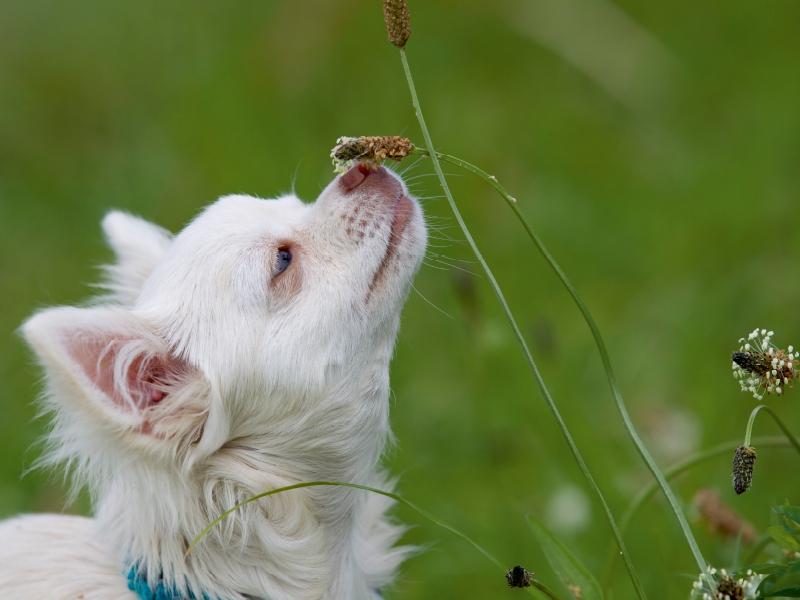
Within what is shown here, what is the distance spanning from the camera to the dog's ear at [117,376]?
1900 mm

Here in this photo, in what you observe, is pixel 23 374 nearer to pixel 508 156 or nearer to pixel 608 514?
pixel 508 156

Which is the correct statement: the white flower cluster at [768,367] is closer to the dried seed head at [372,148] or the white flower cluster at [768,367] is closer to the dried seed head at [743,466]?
the dried seed head at [743,466]

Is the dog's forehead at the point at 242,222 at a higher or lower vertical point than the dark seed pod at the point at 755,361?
higher

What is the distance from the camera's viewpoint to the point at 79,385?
6.35 ft

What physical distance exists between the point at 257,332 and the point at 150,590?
811mm

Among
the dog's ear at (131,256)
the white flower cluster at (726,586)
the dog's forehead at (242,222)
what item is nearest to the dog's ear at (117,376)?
the dog's forehead at (242,222)

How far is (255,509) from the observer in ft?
7.59

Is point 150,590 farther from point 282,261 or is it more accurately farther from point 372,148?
point 372,148

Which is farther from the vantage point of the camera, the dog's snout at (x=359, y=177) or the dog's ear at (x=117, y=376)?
the dog's snout at (x=359, y=177)

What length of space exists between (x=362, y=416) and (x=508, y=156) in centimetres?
398

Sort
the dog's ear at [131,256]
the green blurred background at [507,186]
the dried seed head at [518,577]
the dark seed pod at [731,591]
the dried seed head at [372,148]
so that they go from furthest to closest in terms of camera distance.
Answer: the green blurred background at [507,186] < the dog's ear at [131,256] < the dried seed head at [372,148] < the dried seed head at [518,577] < the dark seed pod at [731,591]

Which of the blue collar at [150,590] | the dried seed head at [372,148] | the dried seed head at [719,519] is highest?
the dried seed head at [372,148]

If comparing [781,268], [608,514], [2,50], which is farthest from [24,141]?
[608,514]

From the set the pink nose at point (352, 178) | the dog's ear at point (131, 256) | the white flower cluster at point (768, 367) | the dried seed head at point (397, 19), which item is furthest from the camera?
the dog's ear at point (131, 256)
